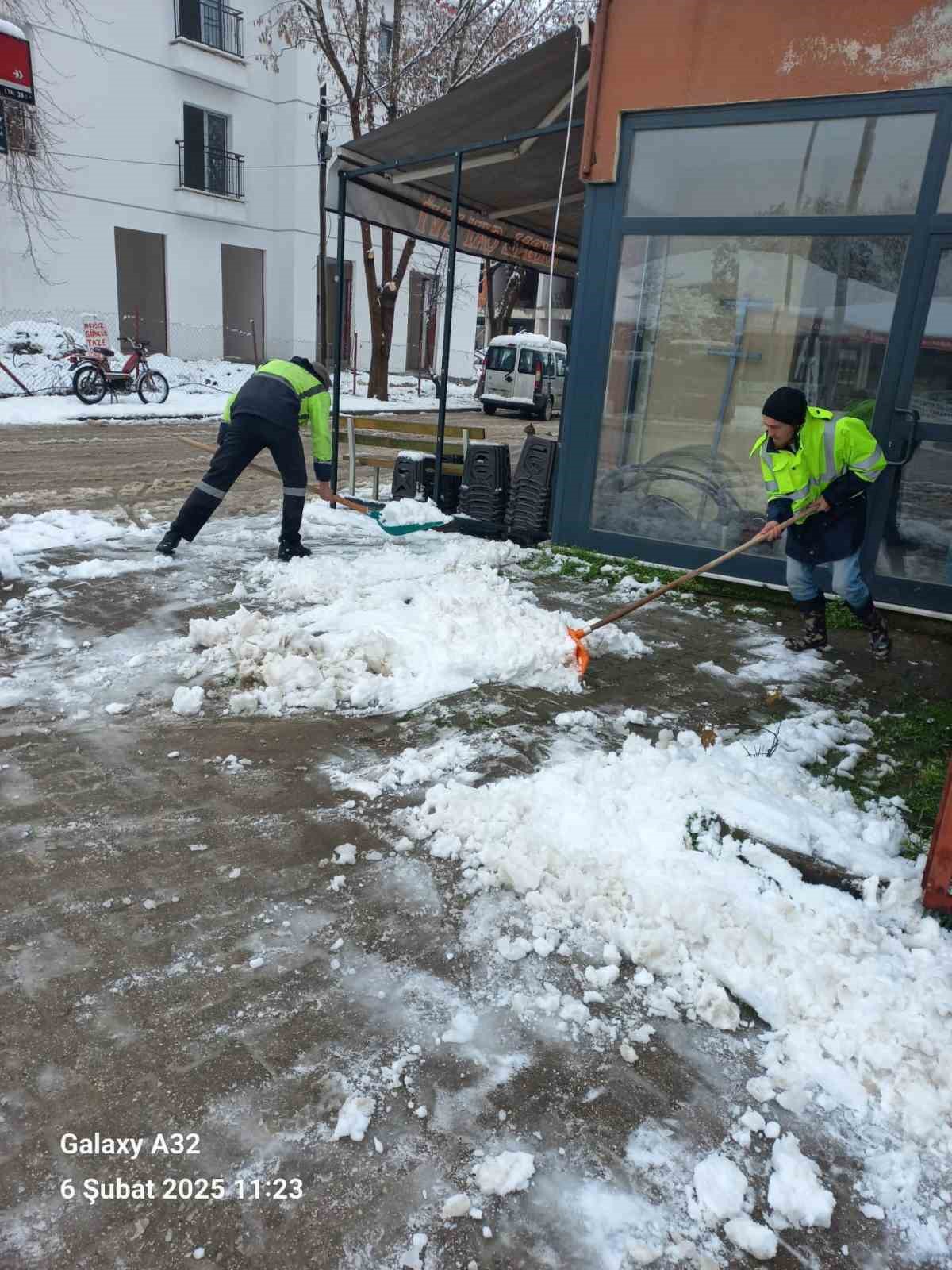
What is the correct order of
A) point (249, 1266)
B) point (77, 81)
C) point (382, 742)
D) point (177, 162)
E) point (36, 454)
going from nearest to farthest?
point (249, 1266), point (382, 742), point (36, 454), point (77, 81), point (177, 162)

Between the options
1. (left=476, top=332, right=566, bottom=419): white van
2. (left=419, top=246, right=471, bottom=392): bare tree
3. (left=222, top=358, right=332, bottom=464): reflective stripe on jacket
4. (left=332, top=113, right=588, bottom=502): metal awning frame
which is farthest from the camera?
(left=419, top=246, right=471, bottom=392): bare tree

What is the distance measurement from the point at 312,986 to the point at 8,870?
1.15m

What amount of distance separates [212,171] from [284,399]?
20.7 meters

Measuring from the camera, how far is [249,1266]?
5.32 ft

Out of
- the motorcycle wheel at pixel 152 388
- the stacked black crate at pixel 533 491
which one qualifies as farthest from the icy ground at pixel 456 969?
the motorcycle wheel at pixel 152 388

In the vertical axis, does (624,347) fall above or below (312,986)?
above

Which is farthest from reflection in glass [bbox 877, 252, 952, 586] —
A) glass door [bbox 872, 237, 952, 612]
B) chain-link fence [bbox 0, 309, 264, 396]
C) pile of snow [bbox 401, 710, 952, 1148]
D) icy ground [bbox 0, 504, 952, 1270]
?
chain-link fence [bbox 0, 309, 264, 396]

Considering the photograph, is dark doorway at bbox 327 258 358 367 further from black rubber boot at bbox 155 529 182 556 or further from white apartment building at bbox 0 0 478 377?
black rubber boot at bbox 155 529 182 556

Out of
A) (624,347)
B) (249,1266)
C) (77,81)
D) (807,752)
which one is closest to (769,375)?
(624,347)

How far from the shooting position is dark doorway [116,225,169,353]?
22.9 meters

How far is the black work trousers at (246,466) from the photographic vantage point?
6.08 meters

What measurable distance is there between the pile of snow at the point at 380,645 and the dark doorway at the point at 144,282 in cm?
2039

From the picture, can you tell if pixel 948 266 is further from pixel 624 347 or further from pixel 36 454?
pixel 36 454

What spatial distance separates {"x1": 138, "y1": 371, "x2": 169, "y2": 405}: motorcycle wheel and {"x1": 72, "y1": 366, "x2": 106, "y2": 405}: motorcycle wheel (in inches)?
33.4
